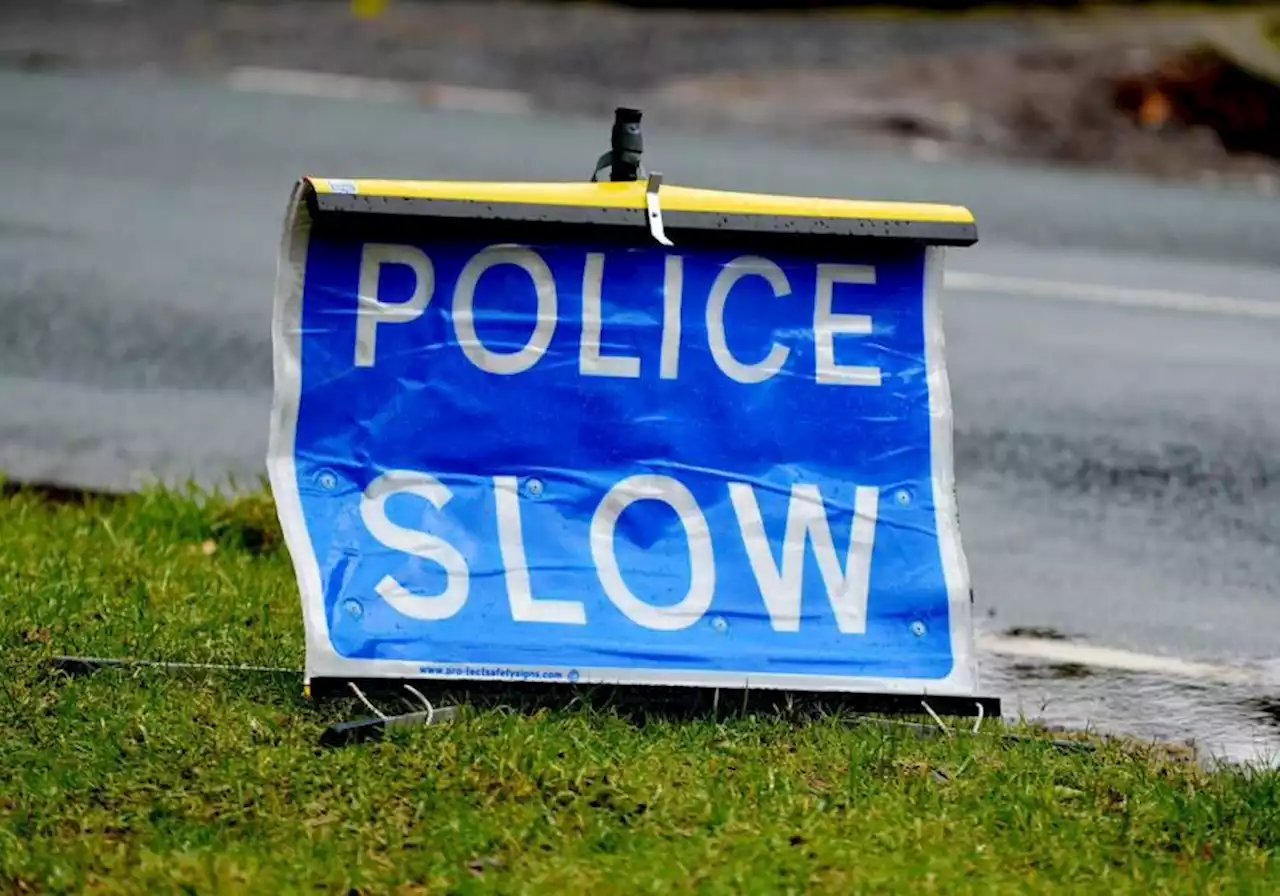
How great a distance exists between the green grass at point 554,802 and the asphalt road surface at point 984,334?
29.4 inches

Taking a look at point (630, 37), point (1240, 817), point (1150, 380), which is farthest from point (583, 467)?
point (630, 37)

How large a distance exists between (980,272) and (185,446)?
151 inches

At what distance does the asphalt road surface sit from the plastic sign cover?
758 mm

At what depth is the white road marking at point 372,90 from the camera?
488 inches

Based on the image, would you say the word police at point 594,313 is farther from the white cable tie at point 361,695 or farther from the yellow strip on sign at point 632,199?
the white cable tie at point 361,695

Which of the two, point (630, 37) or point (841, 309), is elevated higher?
point (630, 37)

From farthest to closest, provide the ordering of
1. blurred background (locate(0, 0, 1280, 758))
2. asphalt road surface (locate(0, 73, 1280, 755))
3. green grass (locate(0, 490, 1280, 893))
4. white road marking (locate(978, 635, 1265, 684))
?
blurred background (locate(0, 0, 1280, 758)) → asphalt road surface (locate(0, 73, 1280, 755)) → white road marking (locate(978, 635, 1265, 684)) → green grass (locate(0, 490, 1280, 893))

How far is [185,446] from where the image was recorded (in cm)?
686

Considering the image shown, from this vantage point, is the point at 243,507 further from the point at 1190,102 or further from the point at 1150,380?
the point at 1190,102

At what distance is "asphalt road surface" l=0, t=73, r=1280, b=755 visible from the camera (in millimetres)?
5816

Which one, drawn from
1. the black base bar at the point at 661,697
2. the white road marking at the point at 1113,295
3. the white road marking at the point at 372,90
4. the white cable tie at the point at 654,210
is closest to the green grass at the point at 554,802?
the black base bar at the point at 661,697

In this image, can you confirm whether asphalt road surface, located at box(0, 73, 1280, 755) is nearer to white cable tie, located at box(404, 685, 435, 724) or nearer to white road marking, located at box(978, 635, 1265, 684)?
white road marking, located at box(978, 635, 1265, 684)

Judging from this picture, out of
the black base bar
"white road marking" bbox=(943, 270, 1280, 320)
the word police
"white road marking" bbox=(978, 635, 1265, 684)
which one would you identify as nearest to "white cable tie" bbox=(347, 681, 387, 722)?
the black base bar

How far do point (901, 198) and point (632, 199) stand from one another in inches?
234
